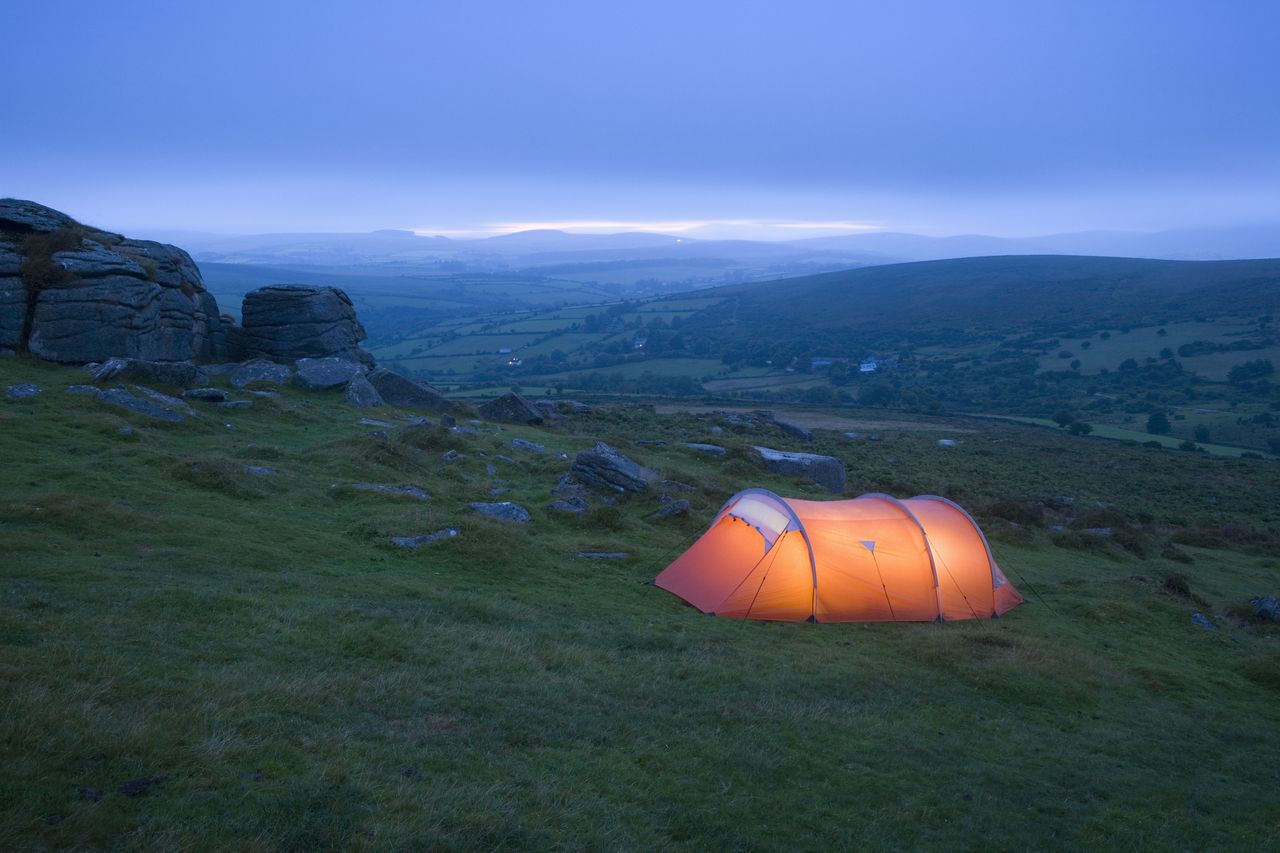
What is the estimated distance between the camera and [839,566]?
1723 cm

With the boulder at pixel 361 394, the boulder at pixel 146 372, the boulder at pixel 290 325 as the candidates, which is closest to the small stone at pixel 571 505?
the boulder at pixel 361 394

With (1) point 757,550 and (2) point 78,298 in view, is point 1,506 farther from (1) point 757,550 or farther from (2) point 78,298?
(2) point 78,298

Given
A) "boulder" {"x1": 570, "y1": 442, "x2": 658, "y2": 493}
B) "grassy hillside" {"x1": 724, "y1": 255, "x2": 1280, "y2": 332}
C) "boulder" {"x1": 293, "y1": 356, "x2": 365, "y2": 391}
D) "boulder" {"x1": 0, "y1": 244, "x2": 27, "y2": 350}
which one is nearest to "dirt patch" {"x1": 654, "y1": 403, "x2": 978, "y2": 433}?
"boulder" {"x1": 293, "y1": 356, "x2": 365, "y2": 391}

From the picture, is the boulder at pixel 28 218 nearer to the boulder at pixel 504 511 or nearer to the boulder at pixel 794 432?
the boulder at pixel 504 511

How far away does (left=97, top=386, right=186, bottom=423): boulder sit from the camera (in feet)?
79.8

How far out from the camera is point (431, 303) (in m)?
182

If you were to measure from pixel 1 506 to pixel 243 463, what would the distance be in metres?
6.32

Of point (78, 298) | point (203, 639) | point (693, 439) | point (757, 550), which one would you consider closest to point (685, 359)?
point (693, 439)

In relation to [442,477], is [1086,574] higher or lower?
lower

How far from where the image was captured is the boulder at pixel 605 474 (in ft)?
78.8

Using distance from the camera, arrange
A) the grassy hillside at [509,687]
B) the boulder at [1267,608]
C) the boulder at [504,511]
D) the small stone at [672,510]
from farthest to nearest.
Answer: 1. the small stone at [672,510]
2. the boulder at [504,511]
3. the boulder at [1267,608]
4. the grassy hillside at [509,687]

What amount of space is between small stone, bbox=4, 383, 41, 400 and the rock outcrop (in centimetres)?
449

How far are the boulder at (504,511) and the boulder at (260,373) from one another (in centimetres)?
1624

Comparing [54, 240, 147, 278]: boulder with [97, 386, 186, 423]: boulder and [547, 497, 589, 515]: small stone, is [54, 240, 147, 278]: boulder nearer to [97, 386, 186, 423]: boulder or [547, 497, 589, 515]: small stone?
[97, 386, 186, 423]: boulder
